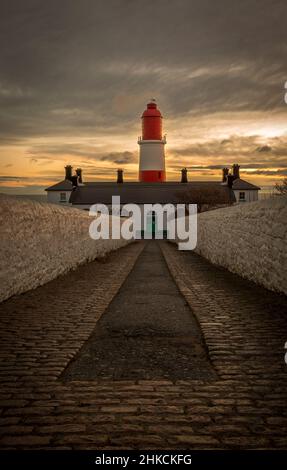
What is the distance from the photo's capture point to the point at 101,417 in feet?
9.11

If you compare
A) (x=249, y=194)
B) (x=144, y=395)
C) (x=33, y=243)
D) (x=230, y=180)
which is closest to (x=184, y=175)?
(x=230, y=180)

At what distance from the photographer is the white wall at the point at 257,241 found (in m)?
7.09

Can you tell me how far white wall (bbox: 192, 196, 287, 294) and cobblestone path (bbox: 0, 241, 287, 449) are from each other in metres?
1.55

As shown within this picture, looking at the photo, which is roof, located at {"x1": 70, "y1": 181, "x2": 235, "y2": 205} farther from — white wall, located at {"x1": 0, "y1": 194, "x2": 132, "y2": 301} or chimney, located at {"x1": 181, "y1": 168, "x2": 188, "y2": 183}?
white wall, located at {"x1": 0, "y1": 194, "x2": 132, "y2": 301}

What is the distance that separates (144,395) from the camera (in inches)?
124

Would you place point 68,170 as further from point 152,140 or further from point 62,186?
point 152,140

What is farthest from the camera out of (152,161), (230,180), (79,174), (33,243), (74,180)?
(79,174)

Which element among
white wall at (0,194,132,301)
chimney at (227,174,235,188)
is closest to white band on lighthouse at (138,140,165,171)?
chimney at (227,174,235,188)

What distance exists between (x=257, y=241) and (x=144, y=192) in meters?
46.7

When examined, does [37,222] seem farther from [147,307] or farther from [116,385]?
[116,385]

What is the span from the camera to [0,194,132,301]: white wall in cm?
684

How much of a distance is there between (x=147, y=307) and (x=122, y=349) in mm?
2208

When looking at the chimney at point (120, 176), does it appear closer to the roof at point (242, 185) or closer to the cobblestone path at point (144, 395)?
the roof at point (242, 185)

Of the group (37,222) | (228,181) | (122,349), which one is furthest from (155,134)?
(122,349)
